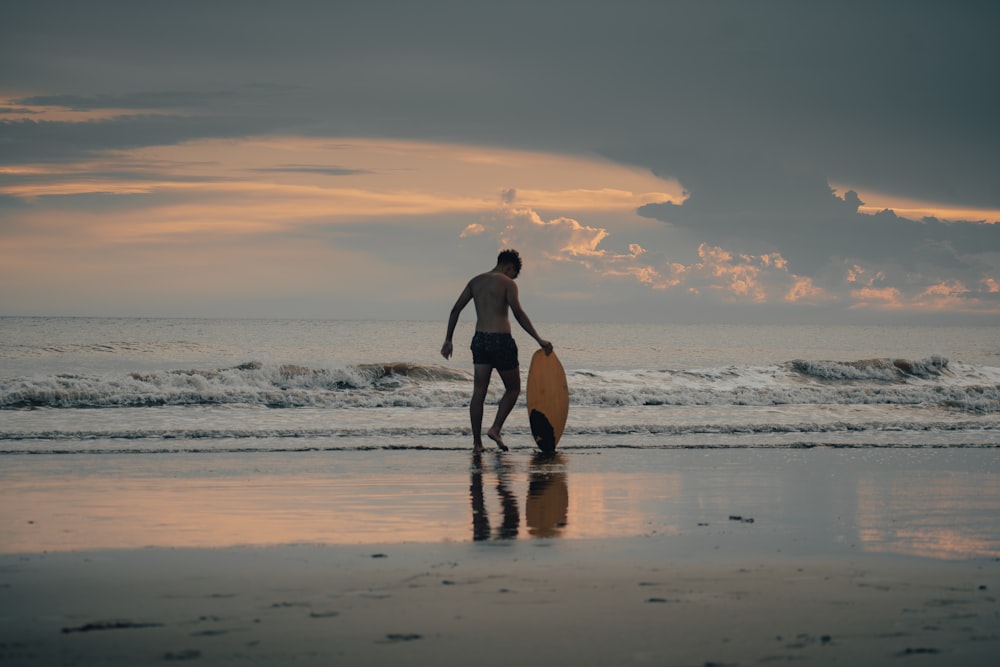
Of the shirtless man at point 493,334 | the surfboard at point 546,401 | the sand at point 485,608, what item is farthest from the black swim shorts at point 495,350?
the sand at point 485,608

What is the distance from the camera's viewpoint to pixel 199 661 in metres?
3.73

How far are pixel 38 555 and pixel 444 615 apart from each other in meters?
2.64

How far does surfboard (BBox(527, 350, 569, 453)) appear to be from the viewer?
11477mm

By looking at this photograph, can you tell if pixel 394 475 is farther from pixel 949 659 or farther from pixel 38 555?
pixel 949 659

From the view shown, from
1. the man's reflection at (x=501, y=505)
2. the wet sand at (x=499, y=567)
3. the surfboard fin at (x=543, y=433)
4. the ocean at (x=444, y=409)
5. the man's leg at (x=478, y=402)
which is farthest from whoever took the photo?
the ocean at (x=444, y=409)

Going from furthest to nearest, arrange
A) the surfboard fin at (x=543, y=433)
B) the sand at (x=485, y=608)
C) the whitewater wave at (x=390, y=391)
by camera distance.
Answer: the whitewater wave at (x=390, y=391) → the surfboard fin at (x=543, y=433) → the sand at (x=485, y=608)

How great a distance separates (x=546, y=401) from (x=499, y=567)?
21.0ft

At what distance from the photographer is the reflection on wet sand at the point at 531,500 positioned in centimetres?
647

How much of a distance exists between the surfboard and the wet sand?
2.03 metres

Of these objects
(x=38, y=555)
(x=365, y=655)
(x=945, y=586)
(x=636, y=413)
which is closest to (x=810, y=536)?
(x=945, y=586)

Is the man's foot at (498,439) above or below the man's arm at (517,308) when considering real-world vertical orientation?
below

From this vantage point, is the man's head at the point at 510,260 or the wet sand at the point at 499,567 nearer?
the wet sand at the point at 499,567

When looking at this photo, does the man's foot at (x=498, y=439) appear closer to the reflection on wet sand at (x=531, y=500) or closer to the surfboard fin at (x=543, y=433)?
the surfboard fin at (x=543, y=433)

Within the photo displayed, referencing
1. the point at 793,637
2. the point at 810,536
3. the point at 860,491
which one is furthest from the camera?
the point at 860,491
